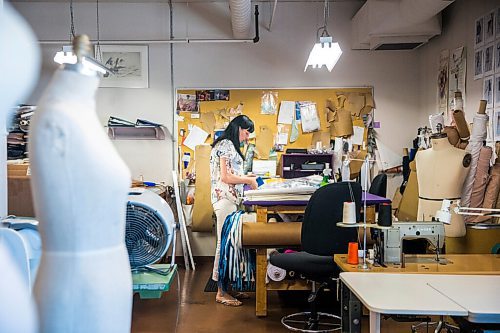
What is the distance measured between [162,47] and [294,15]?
162 cm

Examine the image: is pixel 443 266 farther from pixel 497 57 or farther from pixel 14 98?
pixel 497 57

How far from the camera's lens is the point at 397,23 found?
17.4 feet

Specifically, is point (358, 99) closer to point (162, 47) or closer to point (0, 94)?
point (162, 47)

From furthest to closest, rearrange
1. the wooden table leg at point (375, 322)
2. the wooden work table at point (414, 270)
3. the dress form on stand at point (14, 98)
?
the wooden work table at point (414, 270) → the wooden table leg at point (375, 322) → the dress form on stand at point (14, 98)

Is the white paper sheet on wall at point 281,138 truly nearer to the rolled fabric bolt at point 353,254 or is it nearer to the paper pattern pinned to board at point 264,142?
the paper pattern pinned to board at point 264,142

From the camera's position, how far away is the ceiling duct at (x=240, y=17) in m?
5.14

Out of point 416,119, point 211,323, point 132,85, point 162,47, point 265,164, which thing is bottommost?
point 211,323

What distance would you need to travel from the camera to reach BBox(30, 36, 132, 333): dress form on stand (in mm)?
1033

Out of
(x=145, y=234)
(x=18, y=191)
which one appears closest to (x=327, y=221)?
(x=145, y=234)

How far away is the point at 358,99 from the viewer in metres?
6.36

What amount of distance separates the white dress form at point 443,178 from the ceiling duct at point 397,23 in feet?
4.52

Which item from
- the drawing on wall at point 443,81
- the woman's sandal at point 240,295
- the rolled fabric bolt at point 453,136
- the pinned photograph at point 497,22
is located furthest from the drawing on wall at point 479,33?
the woman's sandal at point 240,295

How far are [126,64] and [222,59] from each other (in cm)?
114

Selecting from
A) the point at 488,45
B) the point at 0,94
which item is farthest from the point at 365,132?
the point at 0,94
